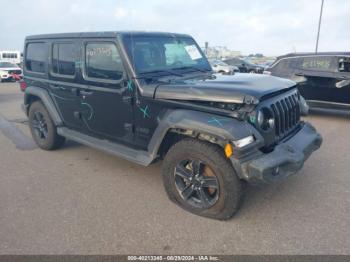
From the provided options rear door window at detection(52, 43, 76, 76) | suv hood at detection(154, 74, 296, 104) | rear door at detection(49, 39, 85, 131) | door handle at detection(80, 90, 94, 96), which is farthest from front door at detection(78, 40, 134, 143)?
suv hood at detection(154, 74, 296, 104)

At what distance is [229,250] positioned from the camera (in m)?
2.74

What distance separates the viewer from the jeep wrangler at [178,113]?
9.86 feet

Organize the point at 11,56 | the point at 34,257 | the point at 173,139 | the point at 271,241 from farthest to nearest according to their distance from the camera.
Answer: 1. the point at 11,56
2. the point at 173,139
3. the point at 271,241
4. the point at 34,257

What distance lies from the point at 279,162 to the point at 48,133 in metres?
3.88

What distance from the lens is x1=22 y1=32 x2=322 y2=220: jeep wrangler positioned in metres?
3.00

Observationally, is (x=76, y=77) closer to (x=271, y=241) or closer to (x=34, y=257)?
(x=34, y=257)

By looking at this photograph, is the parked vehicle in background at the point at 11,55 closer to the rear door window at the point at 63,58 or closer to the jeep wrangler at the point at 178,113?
the jeep wrangler at the point at 178,113

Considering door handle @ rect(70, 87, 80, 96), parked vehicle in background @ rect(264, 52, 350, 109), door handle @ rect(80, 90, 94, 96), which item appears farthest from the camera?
parked vehicle in background @ rect(264, 52, 350, 109)

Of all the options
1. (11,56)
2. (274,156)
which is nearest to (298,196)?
(274,156)

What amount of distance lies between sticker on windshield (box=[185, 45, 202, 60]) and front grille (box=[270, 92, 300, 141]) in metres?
1.48

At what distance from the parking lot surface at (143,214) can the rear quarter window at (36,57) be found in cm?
155

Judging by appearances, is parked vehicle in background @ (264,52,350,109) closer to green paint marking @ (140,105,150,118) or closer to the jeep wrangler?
the jeep wrangler

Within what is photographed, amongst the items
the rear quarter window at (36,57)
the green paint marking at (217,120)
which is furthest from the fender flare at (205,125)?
the rear quarter window at (36,57)

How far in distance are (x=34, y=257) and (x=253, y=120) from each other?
2.28m
